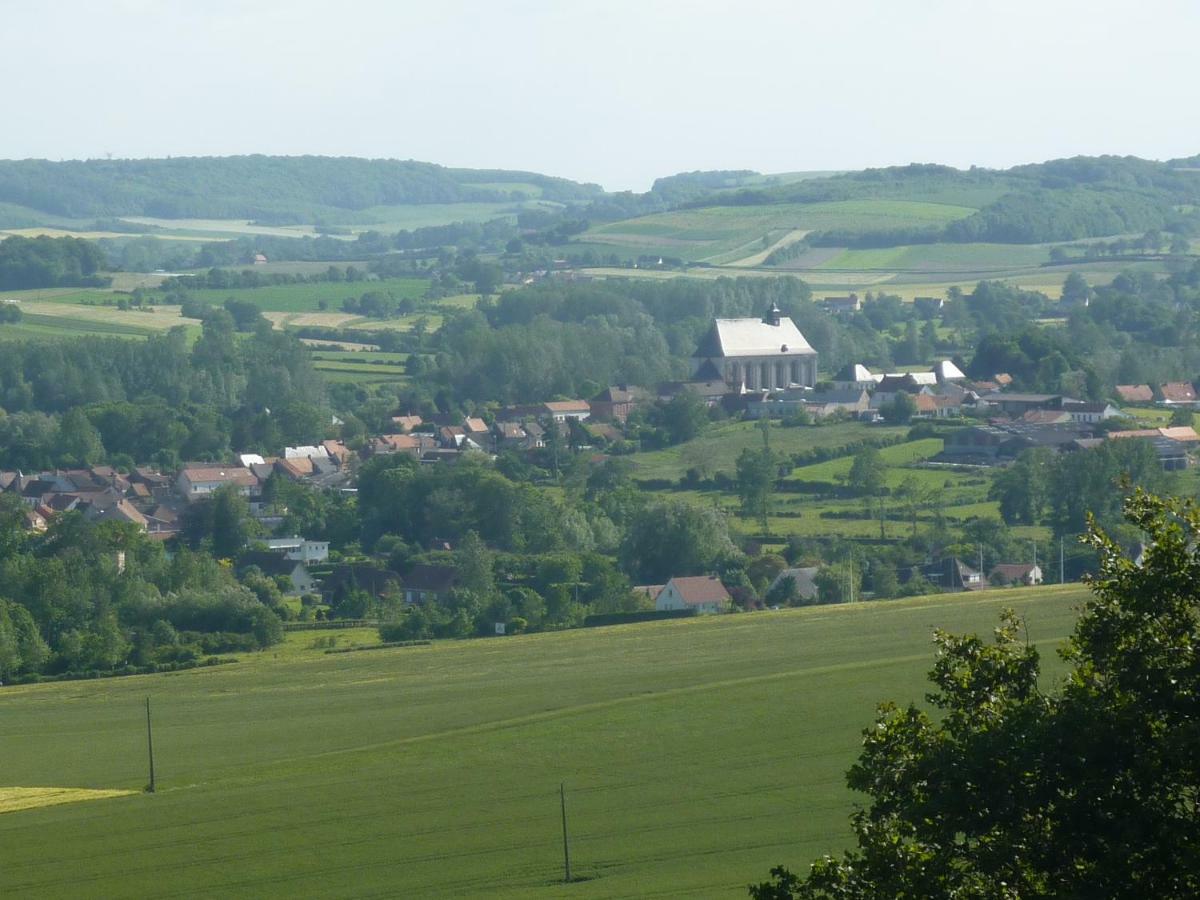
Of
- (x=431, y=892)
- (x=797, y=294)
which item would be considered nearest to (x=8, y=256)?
(x=797, y=294)

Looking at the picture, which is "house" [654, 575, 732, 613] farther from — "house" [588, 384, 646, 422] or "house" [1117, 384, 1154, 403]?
"house" [1117, 384, 1154, 403]

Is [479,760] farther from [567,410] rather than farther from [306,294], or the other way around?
[306,294]

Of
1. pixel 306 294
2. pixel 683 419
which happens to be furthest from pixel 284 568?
pixel 306 294

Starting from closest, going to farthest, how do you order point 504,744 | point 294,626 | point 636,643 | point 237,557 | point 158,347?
1. point 504,744
2. point 636,643
3. point 294,626
4. point 237,557
5. point 158,347

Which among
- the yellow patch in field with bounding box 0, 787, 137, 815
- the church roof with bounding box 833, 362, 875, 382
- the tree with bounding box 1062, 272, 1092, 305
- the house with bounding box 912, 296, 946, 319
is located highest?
the tree with bounding box 1062, 272, 1092, 305

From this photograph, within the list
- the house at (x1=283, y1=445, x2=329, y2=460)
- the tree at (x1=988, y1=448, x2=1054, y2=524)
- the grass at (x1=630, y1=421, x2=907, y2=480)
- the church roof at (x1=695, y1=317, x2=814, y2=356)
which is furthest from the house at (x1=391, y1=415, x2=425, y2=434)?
the tree at (x1=988, y1=448, x2=1054, y2=524)

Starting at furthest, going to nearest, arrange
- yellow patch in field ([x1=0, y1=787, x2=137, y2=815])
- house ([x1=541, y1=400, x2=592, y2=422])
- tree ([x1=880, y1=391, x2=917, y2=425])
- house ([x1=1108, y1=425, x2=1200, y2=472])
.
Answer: house ([x1=541, y1=400, x2=592, y2=422]) → tree ([x1=880, y1=391, x2=917, y2=425]) → house ([x1=1108, y1=425, x2=1200, y2=472]) → yellow patch in field ([x1=0, y1=787, x2=137, y2=815])

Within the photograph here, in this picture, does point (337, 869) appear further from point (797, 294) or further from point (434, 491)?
point (797, 294)
